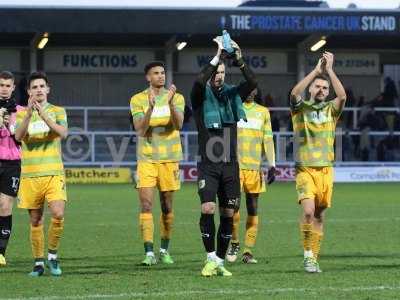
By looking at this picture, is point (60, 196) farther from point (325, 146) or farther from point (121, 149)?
point (121, 149)

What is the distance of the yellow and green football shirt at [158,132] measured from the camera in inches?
488

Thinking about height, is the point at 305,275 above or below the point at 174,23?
below

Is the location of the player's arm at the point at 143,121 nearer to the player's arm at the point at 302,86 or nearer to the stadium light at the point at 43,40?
the player's arm at the point at 302,86

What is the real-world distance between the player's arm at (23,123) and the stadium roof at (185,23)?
840 inches

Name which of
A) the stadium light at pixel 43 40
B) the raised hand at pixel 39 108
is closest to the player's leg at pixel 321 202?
the raised hand at pixel 39 108

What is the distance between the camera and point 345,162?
3334cm

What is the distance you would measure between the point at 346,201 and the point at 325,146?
40.4 feet

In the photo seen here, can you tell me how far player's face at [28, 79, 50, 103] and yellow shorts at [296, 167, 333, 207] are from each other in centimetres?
279

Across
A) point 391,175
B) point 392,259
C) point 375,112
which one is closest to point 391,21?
point 375,112

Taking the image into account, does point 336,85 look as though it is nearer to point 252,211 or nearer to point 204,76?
point 204,76

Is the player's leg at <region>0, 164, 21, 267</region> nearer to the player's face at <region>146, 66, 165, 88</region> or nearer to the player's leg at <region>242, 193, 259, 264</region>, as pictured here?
the player's face at <region>146, 66, 165, 88</region>

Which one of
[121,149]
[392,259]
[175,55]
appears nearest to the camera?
[392,259]

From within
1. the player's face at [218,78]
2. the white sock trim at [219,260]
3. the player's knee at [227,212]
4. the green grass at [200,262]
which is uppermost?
the player's face at [218,78]

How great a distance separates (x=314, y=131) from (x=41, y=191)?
292 cm
